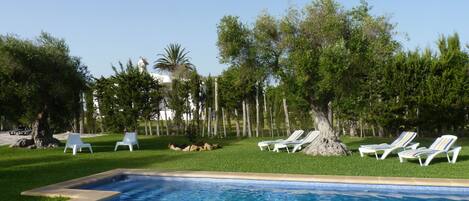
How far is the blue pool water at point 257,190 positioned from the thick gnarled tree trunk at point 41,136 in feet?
34.3

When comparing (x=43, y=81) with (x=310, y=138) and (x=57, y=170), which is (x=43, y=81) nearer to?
(x=57, y=170)

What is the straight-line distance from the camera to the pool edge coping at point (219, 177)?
26.0 ft

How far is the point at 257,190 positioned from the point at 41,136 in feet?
43.6

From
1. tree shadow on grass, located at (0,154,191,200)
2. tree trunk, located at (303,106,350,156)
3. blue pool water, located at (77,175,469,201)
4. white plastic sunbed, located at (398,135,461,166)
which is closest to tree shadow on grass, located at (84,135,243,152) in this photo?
tree shadow on grass, located at (0,154,191,200)

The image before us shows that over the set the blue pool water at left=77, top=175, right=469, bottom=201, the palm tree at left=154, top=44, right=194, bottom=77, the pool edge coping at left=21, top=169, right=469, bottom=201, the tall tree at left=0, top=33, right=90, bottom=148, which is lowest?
the blue pool water at left=77, top=175, right=469, bottom=201

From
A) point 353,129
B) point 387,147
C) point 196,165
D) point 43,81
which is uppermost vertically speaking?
point 43,81

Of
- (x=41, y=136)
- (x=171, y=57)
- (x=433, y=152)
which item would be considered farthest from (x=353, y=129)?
(x=171, y=57)

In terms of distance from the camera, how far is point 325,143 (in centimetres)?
1474

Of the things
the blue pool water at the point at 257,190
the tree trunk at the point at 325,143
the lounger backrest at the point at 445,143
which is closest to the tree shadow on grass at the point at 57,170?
the blue pool water at the point at 257,190

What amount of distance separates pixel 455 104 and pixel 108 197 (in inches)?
717

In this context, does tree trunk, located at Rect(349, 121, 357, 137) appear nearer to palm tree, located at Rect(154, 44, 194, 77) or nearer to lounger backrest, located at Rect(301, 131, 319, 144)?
lounger backrest, located at Rect(301, 131, 319, 144)

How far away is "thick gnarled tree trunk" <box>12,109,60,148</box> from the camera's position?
19422mm

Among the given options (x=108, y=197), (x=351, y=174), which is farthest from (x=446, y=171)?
(x=108, y=197)

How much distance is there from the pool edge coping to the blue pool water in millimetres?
88
